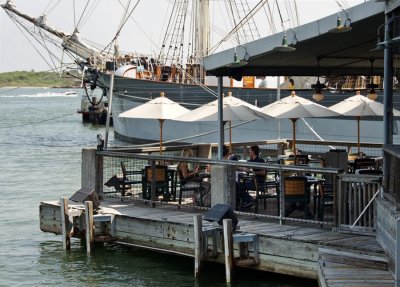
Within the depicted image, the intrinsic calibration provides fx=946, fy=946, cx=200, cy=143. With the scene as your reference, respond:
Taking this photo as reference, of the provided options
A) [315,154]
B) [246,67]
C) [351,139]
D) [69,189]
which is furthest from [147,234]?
[351,139]

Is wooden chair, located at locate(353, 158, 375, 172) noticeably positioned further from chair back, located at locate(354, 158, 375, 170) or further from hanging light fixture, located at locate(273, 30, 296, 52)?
hanging light fixture, located at locate(273, 30, 296, 52)

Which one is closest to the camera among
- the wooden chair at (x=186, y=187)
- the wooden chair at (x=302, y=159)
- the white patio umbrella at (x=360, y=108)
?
the wooden chair at (x=186, y=187)

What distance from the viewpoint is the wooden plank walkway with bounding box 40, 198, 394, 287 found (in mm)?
13188

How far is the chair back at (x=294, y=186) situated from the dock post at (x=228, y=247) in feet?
5.04

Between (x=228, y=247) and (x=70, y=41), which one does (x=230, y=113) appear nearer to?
(x=228, y=247)

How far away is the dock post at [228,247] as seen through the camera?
15203mm

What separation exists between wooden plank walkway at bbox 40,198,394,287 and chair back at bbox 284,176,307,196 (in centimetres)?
53

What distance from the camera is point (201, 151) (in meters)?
22.4

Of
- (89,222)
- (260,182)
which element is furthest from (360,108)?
(89,222)

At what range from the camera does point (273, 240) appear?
1513 centimetres

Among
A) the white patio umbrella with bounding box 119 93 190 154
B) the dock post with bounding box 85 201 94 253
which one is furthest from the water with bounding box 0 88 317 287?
the white patio umbrella with bounding box 119 93 190 154

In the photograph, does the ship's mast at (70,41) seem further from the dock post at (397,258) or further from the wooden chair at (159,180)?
the dock post at (397,258)

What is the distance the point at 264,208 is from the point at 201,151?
4.94 metres

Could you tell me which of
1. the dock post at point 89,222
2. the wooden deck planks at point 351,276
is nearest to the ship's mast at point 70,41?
the dock post at point 89,222
